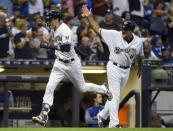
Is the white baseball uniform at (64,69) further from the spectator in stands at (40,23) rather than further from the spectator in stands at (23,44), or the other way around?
the spectator in stands at (40,23)

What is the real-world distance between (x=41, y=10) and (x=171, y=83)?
393cm

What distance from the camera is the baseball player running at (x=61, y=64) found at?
461 inches

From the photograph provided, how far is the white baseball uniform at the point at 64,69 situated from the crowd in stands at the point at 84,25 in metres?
1.07

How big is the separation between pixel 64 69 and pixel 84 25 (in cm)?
440

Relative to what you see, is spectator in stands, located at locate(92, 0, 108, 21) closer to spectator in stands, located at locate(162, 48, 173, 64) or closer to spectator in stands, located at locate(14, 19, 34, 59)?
spectator in stands, located at locate(162, 48, 173, 64)

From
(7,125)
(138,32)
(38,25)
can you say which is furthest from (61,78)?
(138,32)

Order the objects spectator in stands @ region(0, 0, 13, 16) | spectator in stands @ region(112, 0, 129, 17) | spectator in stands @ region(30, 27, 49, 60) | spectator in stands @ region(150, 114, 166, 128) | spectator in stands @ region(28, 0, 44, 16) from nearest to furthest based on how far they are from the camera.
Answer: spectator in stands @ region(150, 114, 166, 128), spectator in stands @ region(30, 27, 49, 60), spectator in stands @ region(0, 0, 13, 16), spectator in stands @ region(28, 0, 44, 16), spectator in stands @ region(112, 0, 129, 17)

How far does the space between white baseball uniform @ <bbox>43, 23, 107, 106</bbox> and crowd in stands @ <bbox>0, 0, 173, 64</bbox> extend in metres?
1.07

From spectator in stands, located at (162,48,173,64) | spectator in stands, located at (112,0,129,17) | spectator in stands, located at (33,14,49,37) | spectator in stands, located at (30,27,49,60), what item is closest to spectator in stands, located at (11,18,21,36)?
spectator in stands, located at (30,27,49,60)

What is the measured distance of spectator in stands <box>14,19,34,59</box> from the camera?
48.2 ft

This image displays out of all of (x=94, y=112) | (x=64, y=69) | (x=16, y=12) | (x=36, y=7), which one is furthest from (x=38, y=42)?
(x=64, y=69)

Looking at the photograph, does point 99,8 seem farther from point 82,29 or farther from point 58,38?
point 58,38

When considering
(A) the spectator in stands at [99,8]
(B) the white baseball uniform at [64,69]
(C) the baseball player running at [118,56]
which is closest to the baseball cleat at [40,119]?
(B) the white baseball uniform at [64,69]

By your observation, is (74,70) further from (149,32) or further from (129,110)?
(149,32)
